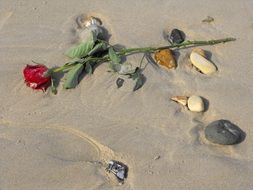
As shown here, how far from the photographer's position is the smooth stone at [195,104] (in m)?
3.43

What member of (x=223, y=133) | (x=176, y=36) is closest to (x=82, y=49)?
(x=176, y=36)

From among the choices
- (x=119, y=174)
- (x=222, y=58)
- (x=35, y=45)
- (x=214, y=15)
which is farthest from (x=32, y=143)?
(x=214, y=15)

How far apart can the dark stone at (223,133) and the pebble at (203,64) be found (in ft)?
1.48

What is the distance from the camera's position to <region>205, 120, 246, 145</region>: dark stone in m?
3.26

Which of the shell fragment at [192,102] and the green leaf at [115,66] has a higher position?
the green leaf at [115,66]

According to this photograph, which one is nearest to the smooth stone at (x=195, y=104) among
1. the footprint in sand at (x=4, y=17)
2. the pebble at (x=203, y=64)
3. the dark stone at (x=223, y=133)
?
the dark stone at (x=223, y=133)

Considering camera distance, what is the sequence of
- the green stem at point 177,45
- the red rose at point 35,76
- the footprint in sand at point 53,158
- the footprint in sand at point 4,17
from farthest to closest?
1. the footprint in sand at point 4,17
2. the green stem at point 177,45
3. the red rose at point 35,76
4. the footprint in sand at point 53,158

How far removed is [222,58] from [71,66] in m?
1.06

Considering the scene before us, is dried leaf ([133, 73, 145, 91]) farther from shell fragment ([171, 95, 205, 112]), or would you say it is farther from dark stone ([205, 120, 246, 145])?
dark stone ([205, 120, 246, 145])

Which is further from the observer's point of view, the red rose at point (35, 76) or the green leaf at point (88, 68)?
the green leaf at point (88, 68)

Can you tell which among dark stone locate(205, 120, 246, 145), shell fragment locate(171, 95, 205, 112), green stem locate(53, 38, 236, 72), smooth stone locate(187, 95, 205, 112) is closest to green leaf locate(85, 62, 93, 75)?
green stem locate(53, 38, 236, 72)

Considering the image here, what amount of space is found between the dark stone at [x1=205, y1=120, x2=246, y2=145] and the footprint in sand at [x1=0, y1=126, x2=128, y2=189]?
604 mm

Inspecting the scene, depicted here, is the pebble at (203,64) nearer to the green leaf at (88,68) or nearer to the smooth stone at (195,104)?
the smooth stone at (195,104)

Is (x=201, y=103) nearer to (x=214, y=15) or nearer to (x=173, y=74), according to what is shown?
(x=173, y=74)
